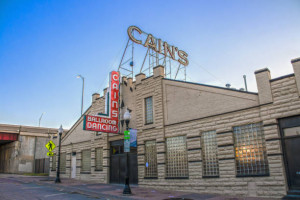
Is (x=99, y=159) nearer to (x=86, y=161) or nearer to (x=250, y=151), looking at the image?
(x=86, y=161)

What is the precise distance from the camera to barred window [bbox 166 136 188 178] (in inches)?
669

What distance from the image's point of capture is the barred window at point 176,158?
17.0 meters

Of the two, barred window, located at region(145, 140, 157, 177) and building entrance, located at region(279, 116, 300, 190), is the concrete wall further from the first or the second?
building entrance, located at region(279, 116, 300, 190)

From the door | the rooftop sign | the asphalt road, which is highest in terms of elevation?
the rooftop sign

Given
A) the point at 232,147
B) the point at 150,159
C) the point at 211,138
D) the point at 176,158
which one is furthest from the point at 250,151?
the point at 150,159

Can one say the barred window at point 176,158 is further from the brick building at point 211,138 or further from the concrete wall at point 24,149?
the concrete wall at point 24,149

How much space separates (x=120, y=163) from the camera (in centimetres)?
2227

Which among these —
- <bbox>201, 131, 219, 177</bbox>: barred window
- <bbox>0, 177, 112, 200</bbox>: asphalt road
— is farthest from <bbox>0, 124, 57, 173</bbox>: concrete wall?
<bbox>201, 131, 219, 177</bbox>: barred window

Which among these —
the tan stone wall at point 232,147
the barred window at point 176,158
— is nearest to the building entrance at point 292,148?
the tan stone wall at point 232,147

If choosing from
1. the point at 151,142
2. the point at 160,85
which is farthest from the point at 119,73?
the point at 151,142

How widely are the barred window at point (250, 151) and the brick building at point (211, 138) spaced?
0.17ft

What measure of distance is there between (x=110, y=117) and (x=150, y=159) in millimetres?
5250

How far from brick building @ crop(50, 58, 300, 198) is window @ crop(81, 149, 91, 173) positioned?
231cm

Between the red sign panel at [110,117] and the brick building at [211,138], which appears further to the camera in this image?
the red sign panel at [110,117]
